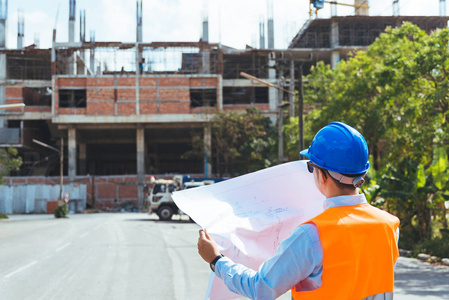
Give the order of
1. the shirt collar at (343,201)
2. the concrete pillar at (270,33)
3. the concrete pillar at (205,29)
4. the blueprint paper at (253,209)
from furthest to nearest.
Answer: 1. the concrete pillar at (270,33)
2. the concrete pillar at (205,29)
3. the blueprint paper at (253,209)
4. the shirt collar at (343,201)

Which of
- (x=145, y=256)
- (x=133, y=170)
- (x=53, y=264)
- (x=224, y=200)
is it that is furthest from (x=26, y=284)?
(x=133, y=170)

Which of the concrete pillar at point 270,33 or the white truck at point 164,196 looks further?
the concrete pillar at point 270,33

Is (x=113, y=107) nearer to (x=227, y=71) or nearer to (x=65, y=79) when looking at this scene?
(x=65, y=79)

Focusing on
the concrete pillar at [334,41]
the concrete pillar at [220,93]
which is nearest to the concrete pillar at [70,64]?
the concrete pillar at [220,93]

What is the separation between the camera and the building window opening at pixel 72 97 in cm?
5534

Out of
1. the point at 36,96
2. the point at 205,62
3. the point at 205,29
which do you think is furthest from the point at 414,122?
the point at 36,96

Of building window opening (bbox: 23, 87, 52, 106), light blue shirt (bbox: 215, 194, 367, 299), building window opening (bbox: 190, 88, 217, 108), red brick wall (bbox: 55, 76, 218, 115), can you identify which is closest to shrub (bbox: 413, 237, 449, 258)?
light blue shirt (bbox: 215, 194, 367, 299)

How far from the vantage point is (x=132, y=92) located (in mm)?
54188

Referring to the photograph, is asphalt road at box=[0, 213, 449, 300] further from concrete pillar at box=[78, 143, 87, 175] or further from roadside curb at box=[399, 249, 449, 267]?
concrete pillar at box=[78, 143, 87, 175]

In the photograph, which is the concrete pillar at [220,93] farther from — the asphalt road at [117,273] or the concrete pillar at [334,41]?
the asphalt road at [117,273]

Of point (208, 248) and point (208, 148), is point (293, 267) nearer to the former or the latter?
point (208, 248)

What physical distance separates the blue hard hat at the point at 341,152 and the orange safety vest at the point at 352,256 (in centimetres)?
18

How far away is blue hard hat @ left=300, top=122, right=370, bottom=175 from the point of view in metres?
2.24

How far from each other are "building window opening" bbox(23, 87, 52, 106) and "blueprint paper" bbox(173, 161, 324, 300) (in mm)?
58721
